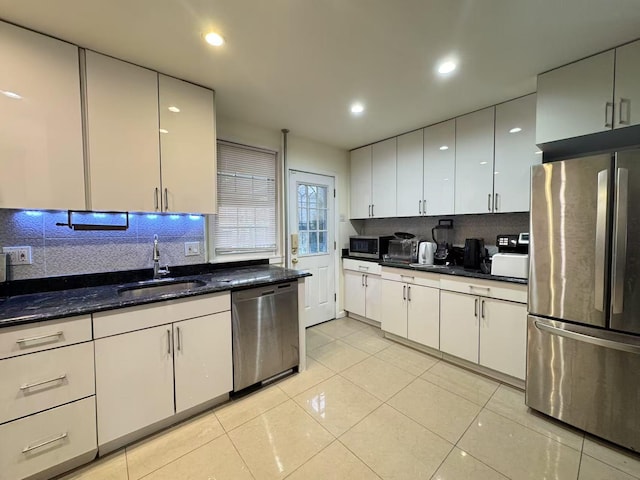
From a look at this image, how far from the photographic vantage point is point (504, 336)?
7.16ft

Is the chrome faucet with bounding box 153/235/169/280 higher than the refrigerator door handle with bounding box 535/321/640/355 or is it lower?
higher

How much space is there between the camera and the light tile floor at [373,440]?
145 cm

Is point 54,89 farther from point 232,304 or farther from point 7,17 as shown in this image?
point 232,304

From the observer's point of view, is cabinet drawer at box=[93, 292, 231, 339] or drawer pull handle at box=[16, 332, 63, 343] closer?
drawer pull handle at box=[16, 332, 63, 343]

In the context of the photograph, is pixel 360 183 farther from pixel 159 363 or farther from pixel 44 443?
pixel 44 443

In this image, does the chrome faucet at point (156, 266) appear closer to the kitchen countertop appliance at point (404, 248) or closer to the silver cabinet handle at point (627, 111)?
the kitchen countertop appliance at point (404, 248)

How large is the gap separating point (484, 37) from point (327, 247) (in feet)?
8.80

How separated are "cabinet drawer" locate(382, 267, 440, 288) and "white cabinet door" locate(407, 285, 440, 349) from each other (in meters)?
0.05

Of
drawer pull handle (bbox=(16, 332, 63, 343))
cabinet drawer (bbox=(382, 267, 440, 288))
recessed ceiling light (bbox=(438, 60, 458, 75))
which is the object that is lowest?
drawer pull handle (bbox=(16, 332, 63, 343))

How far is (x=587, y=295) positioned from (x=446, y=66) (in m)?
1.80

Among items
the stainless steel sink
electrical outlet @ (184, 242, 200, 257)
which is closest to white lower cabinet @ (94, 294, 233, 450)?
the stainless steel sink

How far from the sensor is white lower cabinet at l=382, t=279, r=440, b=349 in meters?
2.65

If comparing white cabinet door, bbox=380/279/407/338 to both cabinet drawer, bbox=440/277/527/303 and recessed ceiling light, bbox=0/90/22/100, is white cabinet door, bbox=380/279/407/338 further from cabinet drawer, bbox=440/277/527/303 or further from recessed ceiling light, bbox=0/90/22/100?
recessed ceiling light, bbox=0/90/22/100

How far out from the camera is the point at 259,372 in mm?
2156
